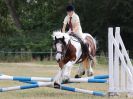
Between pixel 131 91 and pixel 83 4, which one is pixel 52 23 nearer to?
pixel 83 4

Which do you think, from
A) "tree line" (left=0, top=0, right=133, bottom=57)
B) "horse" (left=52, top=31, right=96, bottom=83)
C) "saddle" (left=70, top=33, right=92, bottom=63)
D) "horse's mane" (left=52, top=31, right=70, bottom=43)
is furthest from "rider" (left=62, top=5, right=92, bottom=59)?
"tree line" (left=0, top=0, right=133, bottom=57)

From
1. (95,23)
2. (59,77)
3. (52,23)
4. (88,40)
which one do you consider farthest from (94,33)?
(59,77)

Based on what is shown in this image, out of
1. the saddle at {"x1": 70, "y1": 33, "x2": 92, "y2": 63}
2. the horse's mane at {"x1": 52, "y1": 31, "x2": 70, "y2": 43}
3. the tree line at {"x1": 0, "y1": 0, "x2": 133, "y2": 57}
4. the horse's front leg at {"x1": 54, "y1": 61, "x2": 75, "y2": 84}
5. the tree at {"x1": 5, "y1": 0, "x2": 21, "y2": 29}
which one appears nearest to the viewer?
the horse's front leg at {"x1": 54, "y1": 61, "x2": 75, "y2": 84}

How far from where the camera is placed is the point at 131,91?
12383mm

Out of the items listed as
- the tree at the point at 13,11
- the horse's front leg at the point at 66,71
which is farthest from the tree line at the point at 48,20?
the horse's front leg at the point at 66,71

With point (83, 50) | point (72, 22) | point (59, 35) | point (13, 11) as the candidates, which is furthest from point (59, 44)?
point (13, 11)

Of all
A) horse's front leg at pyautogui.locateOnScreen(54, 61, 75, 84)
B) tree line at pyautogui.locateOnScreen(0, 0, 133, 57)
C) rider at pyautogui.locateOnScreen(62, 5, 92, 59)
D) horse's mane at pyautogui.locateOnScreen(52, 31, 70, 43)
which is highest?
tree line at pyautogui.locateOnScreen(0, 0, 133, 57)

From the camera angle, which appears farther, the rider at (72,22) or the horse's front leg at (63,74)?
the rider at (72,22)

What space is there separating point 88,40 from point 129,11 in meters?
28.2

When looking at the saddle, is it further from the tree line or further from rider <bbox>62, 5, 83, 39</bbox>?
the tree line

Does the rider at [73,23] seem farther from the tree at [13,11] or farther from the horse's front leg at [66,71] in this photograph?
the tree at [13,11]

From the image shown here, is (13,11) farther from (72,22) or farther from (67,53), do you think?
(67,53)

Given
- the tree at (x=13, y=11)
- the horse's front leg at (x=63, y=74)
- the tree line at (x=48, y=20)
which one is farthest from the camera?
the tree at (x=13, y=11)

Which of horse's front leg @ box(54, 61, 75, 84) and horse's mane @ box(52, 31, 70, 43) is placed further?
horse's mane @ box(52, 31, 70, 43)
